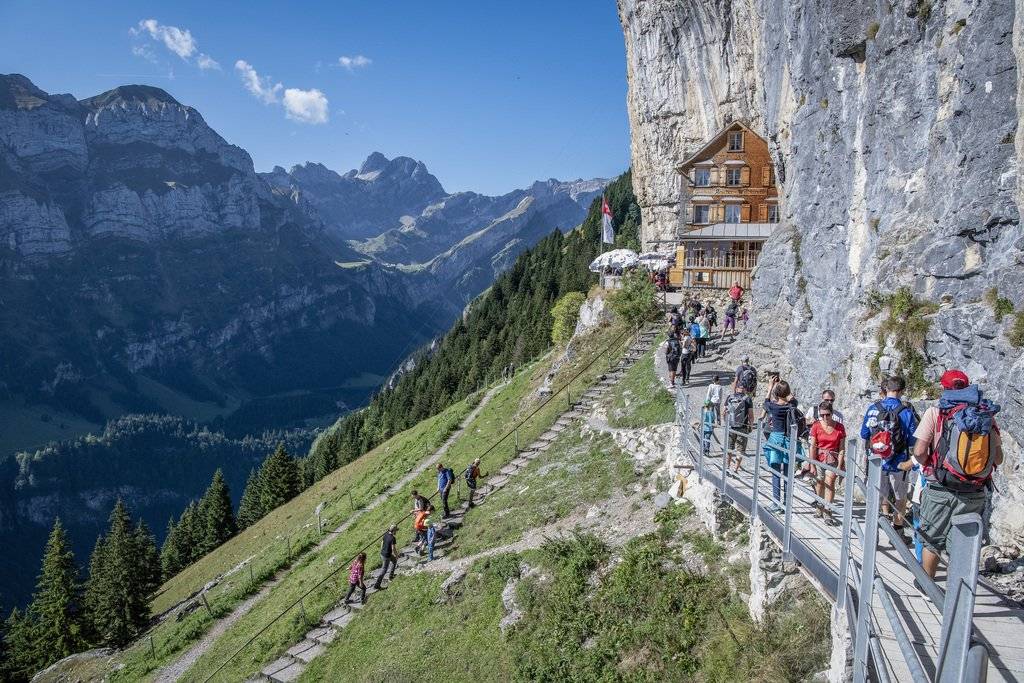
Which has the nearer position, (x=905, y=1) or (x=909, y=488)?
(x=909, y=488)

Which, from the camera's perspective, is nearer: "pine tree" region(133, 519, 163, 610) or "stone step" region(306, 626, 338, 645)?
"stone step" region(306, 626, 338, 645)

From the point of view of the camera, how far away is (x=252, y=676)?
65.1ft

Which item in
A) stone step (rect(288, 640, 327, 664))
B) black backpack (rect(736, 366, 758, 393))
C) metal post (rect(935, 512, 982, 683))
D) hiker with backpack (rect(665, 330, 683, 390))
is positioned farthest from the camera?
hiker with backpack (rect(665, 330, 683, 390))

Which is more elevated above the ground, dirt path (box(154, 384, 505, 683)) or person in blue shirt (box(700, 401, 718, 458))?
person in blue shirt (box(700, 401, 718, 458))

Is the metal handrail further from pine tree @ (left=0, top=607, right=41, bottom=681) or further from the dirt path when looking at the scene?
pine tree @ (left=0, top=607, right=41, bottom=681)

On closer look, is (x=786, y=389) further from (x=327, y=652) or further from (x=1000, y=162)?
→ (x=327, y=652)

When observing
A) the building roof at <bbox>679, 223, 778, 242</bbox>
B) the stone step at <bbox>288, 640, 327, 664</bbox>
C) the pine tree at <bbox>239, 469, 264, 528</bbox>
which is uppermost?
the building roof at <bbox>679, 223, 778, 242</bbox>

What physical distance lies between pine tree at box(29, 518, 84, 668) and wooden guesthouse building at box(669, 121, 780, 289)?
48.9m

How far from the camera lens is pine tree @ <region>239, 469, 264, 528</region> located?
72.3 meters

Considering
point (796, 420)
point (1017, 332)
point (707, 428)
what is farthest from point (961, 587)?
point (707, 428)

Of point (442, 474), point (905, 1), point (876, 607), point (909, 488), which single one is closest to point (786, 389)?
point (909, 488)

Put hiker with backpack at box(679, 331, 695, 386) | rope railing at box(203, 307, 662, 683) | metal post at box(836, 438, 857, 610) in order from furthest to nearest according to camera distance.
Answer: hiker with backpack at box(679, 331, 695, 386) → rope railing at box(203, 307, 662, 683) → metal post at box(836, 438, 857, 610)

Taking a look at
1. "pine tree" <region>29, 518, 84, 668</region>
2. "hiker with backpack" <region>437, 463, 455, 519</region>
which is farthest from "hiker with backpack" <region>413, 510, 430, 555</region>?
"pine tree" <region>29, 518, 84, 668</region>

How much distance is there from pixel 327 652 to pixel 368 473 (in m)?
27.3
